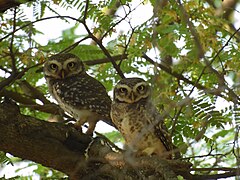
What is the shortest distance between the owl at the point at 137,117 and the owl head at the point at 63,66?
27.7 inches

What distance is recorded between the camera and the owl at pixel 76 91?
14.1 feet

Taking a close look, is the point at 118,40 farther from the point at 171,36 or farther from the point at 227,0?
the point at 227,0

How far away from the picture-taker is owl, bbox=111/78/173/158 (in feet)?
12.1

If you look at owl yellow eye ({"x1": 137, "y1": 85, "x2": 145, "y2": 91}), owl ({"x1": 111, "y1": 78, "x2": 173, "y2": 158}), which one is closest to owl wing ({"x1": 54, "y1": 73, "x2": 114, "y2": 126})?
owl ({"x1": 111, "y1": 78, "x2": 173, "y2": 158})

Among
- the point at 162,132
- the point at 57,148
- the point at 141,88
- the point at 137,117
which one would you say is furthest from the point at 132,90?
the point at 57,148

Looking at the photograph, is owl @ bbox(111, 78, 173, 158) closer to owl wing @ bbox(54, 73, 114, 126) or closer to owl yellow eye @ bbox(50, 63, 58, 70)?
owl wing @ bbox(54, 73, 114, 126)

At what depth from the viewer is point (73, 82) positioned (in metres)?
4.53

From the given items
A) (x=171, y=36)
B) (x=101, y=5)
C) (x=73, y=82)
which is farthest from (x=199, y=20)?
(x=73, y=82)

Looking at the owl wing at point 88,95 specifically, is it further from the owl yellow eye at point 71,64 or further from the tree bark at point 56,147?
the tree bark at point 56,147

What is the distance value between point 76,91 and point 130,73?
1.39 ft

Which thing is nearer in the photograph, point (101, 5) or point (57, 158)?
point (57, 158)

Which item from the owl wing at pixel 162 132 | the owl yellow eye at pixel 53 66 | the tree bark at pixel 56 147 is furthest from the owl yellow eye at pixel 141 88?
the owl yellow eye at pixel 53 66

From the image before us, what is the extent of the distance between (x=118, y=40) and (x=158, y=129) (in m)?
0.78

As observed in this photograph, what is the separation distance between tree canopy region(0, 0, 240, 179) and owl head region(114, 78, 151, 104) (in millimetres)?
126
